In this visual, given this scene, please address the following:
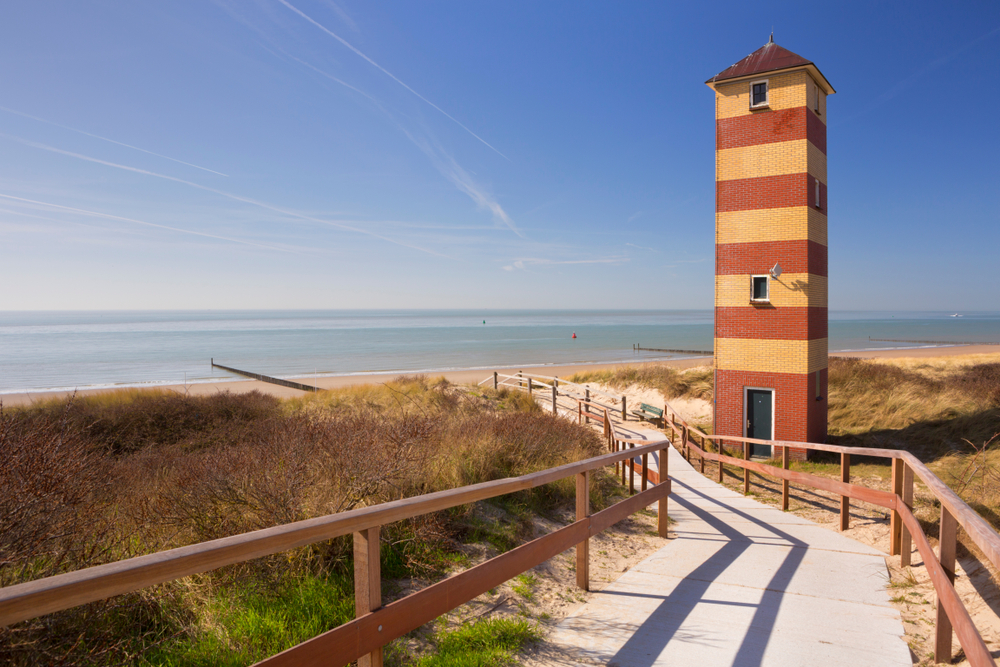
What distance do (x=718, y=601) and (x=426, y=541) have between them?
7.98 ft

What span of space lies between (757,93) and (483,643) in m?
16.7

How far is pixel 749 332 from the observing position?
604 inches

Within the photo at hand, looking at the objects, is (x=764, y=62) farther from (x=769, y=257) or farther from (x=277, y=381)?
(x=277, y=381)

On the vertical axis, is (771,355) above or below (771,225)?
below

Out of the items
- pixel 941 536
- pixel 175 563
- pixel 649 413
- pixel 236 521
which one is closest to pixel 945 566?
pixel 941 536

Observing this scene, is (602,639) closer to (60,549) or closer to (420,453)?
(420,453)

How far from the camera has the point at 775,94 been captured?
1508 centimetres

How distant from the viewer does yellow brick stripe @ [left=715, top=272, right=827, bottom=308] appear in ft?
47.9

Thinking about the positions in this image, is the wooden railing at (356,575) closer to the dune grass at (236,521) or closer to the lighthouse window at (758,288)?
the dune grass at (236,521)

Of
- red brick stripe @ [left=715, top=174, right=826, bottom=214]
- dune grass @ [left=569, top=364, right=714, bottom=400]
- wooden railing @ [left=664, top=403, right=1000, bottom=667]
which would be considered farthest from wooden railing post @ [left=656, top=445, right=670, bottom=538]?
dune grass @ [left=569, top=364, right=714, bottom=400]

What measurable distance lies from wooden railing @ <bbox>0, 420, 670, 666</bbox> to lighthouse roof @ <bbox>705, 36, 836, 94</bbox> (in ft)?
51.0

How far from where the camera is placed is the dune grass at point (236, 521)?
3014mm

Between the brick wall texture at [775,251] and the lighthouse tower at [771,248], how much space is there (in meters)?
0.03

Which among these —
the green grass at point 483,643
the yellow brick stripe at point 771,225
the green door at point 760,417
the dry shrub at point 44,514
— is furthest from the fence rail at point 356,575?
the yellow brick stripe at point 771,225
